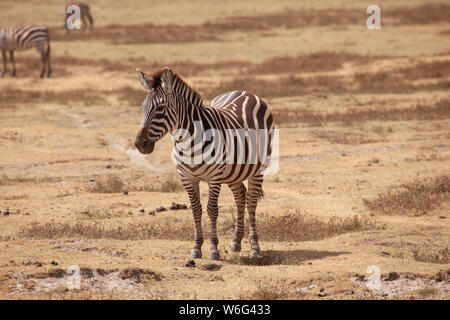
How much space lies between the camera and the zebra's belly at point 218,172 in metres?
8.31

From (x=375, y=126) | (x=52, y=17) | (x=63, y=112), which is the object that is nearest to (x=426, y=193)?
(x=375, y=126)

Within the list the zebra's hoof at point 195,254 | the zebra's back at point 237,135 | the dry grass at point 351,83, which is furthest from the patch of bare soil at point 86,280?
the dry grass at point 351,83

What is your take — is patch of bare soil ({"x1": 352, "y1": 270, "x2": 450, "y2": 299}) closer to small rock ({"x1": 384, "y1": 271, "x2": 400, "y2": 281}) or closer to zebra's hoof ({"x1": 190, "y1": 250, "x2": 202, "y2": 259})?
small rock ({"x1": 384, "y1": 271, "x2": 400, "y2": 281})

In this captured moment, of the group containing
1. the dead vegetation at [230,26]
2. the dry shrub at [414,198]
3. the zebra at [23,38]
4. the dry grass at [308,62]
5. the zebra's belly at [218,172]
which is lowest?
the dry shrub at [414,198]

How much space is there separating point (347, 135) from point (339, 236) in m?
7.33

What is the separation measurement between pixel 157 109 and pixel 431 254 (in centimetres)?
367

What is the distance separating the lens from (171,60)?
97.5 feet

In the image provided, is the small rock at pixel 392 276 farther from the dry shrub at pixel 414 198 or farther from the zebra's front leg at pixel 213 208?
Result: the dry shrub at pixel 414 198

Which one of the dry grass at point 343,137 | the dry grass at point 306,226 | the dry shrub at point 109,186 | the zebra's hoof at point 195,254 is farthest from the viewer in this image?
the dry grass at point 343,137

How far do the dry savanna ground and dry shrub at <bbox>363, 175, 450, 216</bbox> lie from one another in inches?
1.4

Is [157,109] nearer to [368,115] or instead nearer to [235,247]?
[235,247]

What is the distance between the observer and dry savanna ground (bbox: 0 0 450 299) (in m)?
7.52

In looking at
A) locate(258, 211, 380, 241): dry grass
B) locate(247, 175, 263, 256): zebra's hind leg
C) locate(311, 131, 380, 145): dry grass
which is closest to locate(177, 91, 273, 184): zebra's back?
locate(247, 175, 263, 256): zebra's hind leg

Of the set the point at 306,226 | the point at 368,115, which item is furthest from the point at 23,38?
the point at 306,226
